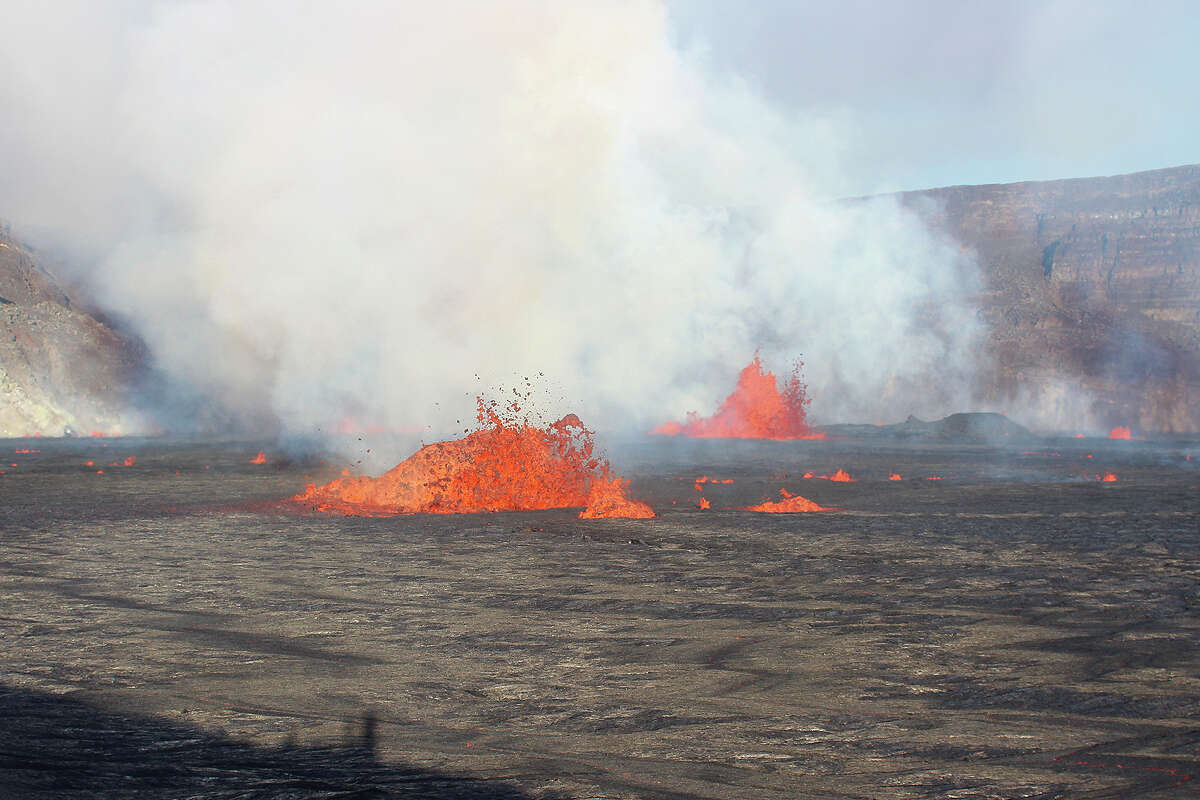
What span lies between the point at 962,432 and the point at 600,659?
5506cm

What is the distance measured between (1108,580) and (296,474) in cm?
2152

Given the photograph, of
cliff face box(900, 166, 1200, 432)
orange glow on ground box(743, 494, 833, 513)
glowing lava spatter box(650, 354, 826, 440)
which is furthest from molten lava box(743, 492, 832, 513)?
cliff face box(900, 166, 1200, 432)

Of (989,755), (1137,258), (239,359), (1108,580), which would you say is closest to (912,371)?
(1137,258)

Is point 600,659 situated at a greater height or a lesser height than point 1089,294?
lesser

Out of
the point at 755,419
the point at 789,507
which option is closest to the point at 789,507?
the point at 789,507

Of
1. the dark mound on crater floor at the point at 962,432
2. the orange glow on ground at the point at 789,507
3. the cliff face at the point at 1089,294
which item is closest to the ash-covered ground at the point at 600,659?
the orange glow on ground at the point at 789,507

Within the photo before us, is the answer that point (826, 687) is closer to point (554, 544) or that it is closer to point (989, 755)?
point (989, 755)

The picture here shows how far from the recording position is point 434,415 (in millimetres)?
25406

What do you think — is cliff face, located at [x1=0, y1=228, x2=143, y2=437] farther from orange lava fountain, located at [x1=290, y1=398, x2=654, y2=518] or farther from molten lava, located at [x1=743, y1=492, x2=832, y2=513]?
molten lava, located at [x1=743, y1=492, x2=832, y2=513]

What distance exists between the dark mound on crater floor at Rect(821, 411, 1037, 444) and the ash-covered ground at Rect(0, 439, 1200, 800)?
41.7 m

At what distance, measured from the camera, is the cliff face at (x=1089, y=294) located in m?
81.8

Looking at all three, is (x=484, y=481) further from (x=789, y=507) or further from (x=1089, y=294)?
(x=1089, y=294)

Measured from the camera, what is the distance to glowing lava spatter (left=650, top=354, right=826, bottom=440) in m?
60.7

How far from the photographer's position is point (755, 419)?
6109 centimetres
